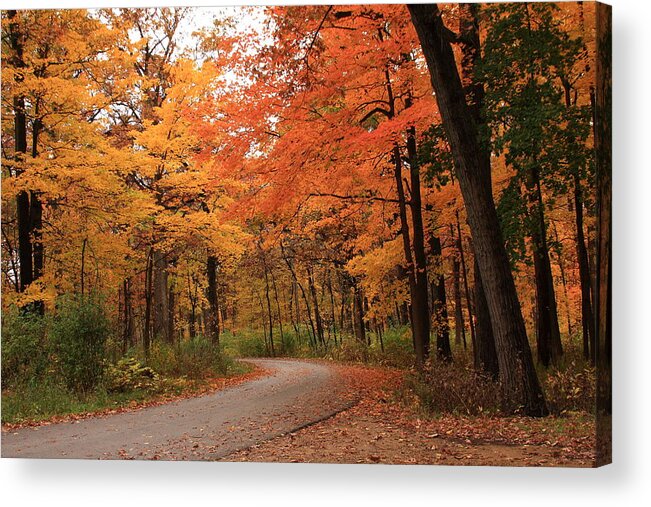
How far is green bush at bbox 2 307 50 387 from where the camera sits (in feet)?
21.4

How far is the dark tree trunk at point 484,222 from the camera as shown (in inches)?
238

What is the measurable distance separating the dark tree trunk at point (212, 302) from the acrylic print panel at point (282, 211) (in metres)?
0.05

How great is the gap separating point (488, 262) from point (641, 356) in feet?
5.79

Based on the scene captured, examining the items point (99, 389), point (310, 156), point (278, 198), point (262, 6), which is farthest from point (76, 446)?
point (262, 6)

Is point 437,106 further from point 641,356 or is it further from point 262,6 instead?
point 641,356

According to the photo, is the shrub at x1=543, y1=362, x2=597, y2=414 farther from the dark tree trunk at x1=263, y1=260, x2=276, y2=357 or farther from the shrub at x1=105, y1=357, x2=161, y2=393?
the dark tree trunk at x1=263, y1=260, x2=276, y2=357

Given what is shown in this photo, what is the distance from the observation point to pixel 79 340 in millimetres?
6648

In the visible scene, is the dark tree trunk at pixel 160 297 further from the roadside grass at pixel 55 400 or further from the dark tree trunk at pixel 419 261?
the dark tree trunk at pixel 419 261

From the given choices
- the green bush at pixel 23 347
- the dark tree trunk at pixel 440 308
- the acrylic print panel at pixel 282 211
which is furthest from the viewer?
the dark tree trunk at pixel 440 308

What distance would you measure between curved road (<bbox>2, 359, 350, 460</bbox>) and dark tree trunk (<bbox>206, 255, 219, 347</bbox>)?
126 cm

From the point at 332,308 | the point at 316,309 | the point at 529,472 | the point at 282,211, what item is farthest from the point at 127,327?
the point at 332,308

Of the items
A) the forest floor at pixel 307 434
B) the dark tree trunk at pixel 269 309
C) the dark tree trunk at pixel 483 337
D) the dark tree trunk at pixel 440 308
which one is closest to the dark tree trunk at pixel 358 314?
the dark tree trunk at pixel 269 309

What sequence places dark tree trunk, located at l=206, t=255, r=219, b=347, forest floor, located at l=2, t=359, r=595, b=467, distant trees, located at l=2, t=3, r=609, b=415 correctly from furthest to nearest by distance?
1. dark tree trunk, located at l=206, t=255, r=219, b=347
2. distant trees, located at l=2, t=3, r=609, b=415
3. forest floor, located at l=2, t=359, r=595, b=467

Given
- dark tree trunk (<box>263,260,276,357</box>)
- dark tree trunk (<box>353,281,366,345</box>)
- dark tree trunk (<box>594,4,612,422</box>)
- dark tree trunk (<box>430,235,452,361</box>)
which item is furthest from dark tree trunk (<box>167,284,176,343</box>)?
dark tree trunk (<box>594,4,612,422</box>)
